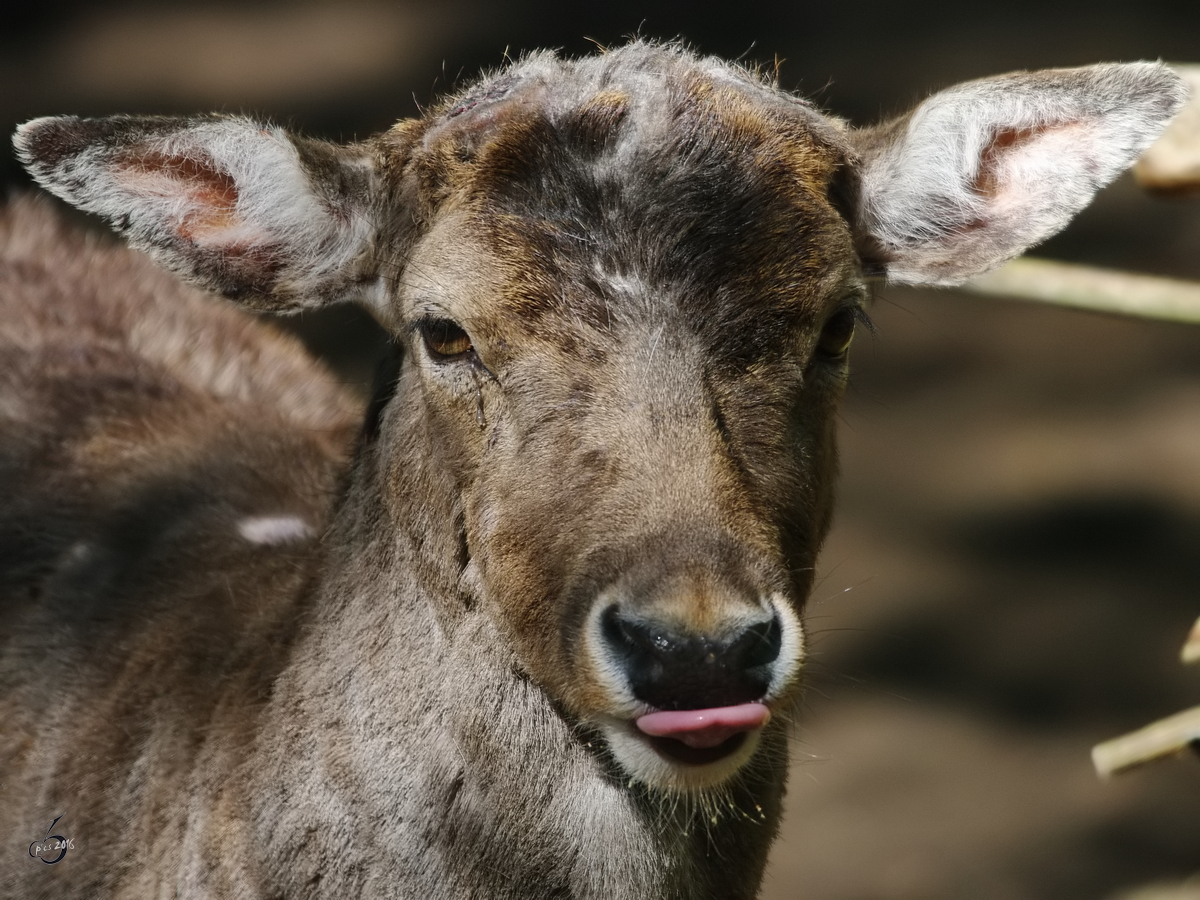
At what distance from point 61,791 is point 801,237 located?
213 centimetres

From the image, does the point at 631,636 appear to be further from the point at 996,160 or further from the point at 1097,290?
the point at 1097,290

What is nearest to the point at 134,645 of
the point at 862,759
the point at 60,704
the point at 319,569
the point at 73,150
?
the point at 60,704

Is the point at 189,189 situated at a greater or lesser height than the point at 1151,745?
greater

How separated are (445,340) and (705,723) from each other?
973 mm

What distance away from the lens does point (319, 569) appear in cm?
Answer: 330

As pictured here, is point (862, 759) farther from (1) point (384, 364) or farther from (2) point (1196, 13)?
(1) point (384, 364)

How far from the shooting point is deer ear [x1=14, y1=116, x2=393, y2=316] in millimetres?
2959

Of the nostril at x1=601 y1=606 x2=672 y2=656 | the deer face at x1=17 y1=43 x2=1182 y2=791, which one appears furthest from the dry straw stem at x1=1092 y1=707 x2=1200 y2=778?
the nostril at x1=601 y1=606 x2=672 y2=656

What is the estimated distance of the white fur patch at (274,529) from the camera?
374 cm

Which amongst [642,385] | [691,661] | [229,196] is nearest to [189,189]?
[229,196]

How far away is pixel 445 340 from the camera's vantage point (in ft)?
9.53

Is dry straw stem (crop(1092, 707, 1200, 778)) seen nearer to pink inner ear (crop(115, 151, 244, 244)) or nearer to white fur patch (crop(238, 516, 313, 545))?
white fur patch (crop(238, 516, 313, 545))

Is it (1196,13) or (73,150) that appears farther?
(1196,13)

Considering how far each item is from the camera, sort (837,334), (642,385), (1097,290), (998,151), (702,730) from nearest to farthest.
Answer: (702,730)
(642,385)
(837,334)
(998,151)
(1097,290)
